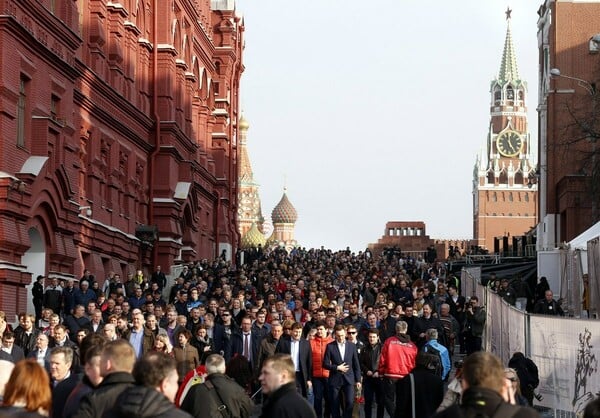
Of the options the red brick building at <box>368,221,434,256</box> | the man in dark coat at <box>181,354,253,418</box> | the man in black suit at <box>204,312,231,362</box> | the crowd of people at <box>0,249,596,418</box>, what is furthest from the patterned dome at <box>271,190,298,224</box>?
the man in dark coat at <box>181,354,253,418</box>

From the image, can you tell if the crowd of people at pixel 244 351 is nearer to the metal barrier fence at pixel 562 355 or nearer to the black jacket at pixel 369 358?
the black jacket at pixel 369 358

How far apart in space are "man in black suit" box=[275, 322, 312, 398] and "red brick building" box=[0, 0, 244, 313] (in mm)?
11324

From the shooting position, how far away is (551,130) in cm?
7069

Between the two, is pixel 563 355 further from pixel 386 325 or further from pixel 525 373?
pixel 386 325

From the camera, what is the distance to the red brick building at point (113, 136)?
3200 cm

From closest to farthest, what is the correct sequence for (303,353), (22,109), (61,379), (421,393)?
→ (61,379), (421,393), (303,353), (22,109)

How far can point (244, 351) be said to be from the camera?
22859 millimetres

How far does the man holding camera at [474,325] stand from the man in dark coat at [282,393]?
61.3 ft

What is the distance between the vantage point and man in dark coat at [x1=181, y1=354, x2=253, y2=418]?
1280cm

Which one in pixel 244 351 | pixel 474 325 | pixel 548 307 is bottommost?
pixel 244 351

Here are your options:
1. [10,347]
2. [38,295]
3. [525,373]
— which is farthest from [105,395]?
[38,295]

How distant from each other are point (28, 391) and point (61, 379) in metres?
3.62

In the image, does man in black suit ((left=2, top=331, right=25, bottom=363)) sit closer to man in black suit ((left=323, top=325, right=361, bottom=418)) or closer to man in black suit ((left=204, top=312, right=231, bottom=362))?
man in black suit ((left=323, top=325, right=361, bottom=418))

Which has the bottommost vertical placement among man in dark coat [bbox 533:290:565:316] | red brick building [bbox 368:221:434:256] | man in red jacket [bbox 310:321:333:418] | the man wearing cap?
man in red jacket [bbox 310:321:333:418]
